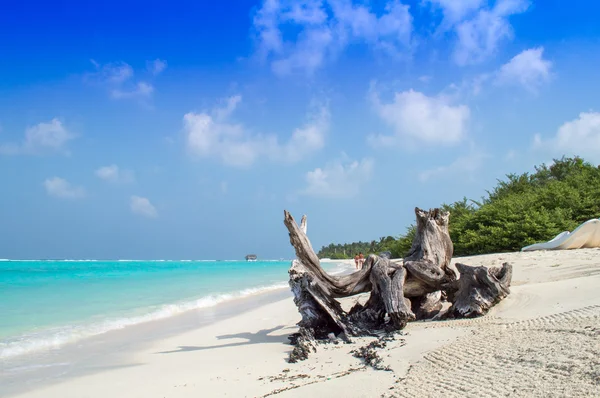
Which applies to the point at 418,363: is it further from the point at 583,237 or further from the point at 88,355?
the point at 583,237

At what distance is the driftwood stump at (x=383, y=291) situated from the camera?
22.2 feet

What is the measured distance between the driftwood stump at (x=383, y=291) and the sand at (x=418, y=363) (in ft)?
1.08

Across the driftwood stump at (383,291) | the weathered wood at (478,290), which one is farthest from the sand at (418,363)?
the driftwood stump at (383,291)

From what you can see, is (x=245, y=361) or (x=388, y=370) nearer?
(x=388, y=370)

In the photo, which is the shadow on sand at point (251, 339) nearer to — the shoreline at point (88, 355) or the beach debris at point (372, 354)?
the shoreline at point (88, 355)

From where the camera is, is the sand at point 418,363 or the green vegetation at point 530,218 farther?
the green vegetation at point 530,218

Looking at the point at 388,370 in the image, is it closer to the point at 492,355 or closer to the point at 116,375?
the point at 492,355

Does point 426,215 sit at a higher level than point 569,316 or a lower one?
higher

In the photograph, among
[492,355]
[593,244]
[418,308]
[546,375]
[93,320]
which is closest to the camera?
[546,375]

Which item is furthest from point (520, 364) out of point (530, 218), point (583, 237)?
point (530, 218)

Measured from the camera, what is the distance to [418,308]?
771 centimetres

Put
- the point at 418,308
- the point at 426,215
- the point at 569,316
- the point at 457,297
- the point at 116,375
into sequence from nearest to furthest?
the point at 569,316, the point at 116,375, the point at 457,297, the point at 418,308, the point at 426,215

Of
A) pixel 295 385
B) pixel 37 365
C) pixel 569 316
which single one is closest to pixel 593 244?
pixel 569 316

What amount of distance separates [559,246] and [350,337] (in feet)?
42.4
